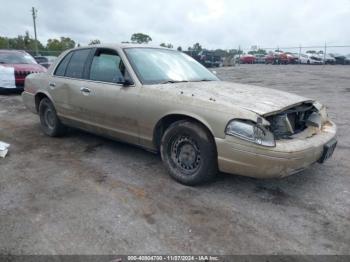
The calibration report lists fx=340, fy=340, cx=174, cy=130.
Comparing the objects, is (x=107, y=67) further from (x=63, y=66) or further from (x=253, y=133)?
(x=253, y=133)

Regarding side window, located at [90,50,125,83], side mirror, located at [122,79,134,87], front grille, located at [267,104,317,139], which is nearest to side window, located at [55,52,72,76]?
side window, located at [90,50,125,83]

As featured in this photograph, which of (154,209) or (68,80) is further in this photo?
(68,80)

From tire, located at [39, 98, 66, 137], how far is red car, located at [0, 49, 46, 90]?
555 cm

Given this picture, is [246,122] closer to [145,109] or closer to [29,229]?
[145,109]

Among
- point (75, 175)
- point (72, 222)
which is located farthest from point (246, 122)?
point (75, 175)

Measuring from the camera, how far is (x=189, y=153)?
12.2ft

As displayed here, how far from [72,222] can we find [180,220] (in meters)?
0.95

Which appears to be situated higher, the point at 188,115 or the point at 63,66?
the point at 63,66

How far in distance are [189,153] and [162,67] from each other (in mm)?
1304

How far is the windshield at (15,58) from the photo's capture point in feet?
36.8

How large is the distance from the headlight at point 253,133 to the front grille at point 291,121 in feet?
0.59

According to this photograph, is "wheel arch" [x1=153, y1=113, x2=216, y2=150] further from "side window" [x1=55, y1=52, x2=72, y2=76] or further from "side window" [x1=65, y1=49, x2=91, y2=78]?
"side window" [x1=55, y1=52, x2=72, y2=76]

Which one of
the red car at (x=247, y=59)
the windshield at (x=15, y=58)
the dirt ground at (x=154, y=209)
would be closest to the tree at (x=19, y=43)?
the red car at (x=247, y=59)

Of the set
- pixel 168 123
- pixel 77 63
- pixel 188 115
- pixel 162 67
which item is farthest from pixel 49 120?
pixel 188 115
